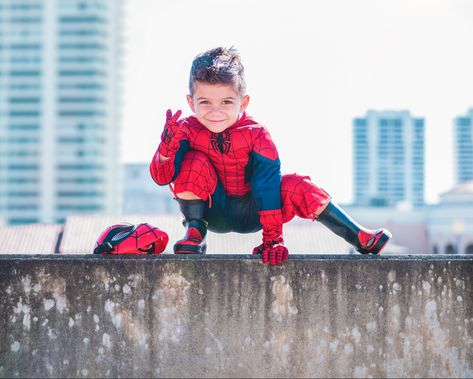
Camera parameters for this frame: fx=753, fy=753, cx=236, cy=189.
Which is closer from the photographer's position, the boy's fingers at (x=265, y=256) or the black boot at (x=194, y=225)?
the boy's fingers at (x=265, y=256)

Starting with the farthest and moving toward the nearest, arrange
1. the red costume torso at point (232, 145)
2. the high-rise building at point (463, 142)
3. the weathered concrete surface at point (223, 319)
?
1. the high-rise building at point (463, 142)
2. the red costume torso at point (232, 145)
3. the weathered concrete surface at point (223, 319)

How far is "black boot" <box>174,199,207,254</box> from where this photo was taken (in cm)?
321

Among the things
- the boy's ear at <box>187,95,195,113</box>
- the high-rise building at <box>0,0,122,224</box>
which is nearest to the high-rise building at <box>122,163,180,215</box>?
the high-rise building at <box>0,0,122,224</box>

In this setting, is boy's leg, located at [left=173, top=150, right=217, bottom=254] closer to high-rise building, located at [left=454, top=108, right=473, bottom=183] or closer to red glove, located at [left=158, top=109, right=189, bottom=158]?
Result: red glove, located at [left=158, top=109, right=189, bottom=158]

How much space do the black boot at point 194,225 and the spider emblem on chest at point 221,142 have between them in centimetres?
24

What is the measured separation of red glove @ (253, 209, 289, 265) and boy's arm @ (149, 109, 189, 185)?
16.9 inches

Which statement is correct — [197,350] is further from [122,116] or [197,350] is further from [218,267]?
[122,116]

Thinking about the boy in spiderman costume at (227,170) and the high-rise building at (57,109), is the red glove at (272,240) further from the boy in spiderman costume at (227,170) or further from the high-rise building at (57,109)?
the high-rise building at (57,109)

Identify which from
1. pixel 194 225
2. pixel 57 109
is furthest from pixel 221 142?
pixel 57 109

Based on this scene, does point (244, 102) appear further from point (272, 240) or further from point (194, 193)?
point (272, 240)

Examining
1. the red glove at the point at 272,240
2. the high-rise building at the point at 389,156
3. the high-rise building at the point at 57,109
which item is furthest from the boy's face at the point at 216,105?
the high-rise building at the point at 389,156

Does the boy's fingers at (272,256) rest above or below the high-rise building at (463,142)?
below

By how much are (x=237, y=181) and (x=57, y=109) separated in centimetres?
8226

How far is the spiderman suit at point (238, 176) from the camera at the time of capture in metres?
3.19
